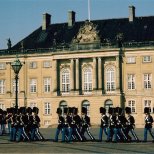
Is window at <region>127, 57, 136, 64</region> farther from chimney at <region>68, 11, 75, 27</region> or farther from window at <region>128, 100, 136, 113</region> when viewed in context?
chimney at <region>68, 11, 75, 27</region>

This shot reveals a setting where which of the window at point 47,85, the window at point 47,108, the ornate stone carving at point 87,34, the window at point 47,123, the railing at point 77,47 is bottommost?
the window at point 47,123

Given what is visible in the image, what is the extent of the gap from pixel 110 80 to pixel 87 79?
9.99ft

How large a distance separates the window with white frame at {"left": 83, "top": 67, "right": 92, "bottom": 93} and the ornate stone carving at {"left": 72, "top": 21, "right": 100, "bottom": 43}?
11.8ft

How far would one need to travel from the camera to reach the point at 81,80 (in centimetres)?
6469

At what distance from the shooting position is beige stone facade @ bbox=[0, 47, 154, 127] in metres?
61.8

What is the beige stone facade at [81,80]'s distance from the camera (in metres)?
61.8

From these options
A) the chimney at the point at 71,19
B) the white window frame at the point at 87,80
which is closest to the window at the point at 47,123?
the white window frame at the point at 87,80

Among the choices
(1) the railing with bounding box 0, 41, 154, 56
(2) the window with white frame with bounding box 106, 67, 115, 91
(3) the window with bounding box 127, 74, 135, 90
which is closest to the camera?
(1) the railing with bounding box 0, 41, 154, 56

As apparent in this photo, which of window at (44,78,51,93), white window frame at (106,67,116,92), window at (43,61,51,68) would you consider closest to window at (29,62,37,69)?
window at (43,61,51,68)

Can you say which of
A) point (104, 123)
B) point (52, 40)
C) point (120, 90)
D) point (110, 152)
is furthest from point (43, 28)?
point (110, 152)

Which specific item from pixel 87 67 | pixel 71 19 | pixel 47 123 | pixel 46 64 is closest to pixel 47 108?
pixel 47 123

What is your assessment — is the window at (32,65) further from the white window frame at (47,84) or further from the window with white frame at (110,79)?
the window with white frame at (110,79)

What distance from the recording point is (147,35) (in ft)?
205

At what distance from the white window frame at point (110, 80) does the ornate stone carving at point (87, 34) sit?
410cm
